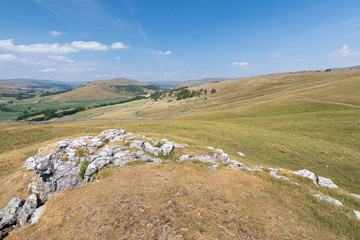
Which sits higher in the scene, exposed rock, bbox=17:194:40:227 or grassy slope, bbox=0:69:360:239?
grassy slope, bbox=0:69:360:239

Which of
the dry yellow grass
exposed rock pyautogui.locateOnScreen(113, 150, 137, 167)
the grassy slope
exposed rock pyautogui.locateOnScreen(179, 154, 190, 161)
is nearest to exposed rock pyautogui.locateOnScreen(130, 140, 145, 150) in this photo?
exposed rock pyautogui.locateOnScreen(113, 150, 137, 167)

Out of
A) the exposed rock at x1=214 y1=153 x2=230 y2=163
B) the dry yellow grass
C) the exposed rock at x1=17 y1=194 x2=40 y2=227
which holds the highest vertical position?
the dry yellow grass

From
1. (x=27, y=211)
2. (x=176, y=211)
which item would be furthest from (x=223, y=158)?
(x=27, y=211)

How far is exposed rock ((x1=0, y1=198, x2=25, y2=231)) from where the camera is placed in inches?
582

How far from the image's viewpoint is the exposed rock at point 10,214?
14.8 metres

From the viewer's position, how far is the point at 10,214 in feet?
50.9

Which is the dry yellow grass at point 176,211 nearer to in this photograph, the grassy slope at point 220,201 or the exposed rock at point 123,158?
the grassy slope at point 220,201

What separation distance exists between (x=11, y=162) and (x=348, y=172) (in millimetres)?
67054

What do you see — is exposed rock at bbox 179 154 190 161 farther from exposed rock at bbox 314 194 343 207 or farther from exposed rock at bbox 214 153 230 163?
exposed rock at bbox 314 194 343 207

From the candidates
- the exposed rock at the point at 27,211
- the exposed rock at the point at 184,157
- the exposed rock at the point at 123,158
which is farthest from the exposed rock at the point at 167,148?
the exposed rock at the point at 27,211

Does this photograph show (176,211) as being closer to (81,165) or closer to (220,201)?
(220,201)

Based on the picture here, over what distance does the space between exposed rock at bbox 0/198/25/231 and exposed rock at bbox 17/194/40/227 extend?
46 centimetres

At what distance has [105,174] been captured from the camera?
19.9m

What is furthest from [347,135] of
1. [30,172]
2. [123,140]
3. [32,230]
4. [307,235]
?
[30,172]
